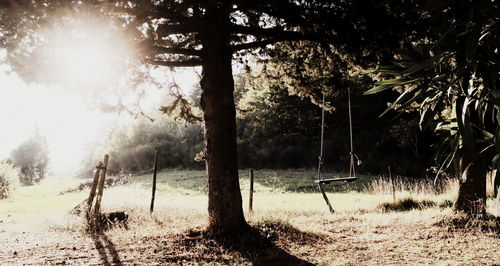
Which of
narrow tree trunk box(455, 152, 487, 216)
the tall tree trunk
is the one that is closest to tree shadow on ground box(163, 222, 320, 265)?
the tall tree trunk

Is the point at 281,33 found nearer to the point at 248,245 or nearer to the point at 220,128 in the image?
the point at 220,128

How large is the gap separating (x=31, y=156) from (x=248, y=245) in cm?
6710

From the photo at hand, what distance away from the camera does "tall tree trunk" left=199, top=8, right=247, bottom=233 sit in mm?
7102

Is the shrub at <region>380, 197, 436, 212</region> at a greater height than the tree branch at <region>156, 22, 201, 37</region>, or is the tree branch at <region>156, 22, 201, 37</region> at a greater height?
the tree branch at <region>156, 22, 201, 37</region>

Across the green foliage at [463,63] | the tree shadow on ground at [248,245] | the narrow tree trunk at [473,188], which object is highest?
the green foliage at [463,63]

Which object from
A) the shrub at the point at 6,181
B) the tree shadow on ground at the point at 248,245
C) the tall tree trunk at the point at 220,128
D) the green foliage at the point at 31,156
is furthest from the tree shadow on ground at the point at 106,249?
the green foliage at the point at 31,156

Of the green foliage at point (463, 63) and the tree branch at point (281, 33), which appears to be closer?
the green foliage at point (463, 63)

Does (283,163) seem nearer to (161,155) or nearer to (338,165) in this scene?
(338,165)

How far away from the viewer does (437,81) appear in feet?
14.5

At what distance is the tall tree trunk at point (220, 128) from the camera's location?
710 cm

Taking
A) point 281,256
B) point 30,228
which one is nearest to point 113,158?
point 30,228

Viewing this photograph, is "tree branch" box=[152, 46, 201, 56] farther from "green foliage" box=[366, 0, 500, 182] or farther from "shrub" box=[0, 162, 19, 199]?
"shrub" box=[0, 162, 19, 199]

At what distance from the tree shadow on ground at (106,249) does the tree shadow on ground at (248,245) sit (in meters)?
0.82

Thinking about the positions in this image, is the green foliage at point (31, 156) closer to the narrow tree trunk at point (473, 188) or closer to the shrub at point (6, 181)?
the shrub at point (6, 181)
